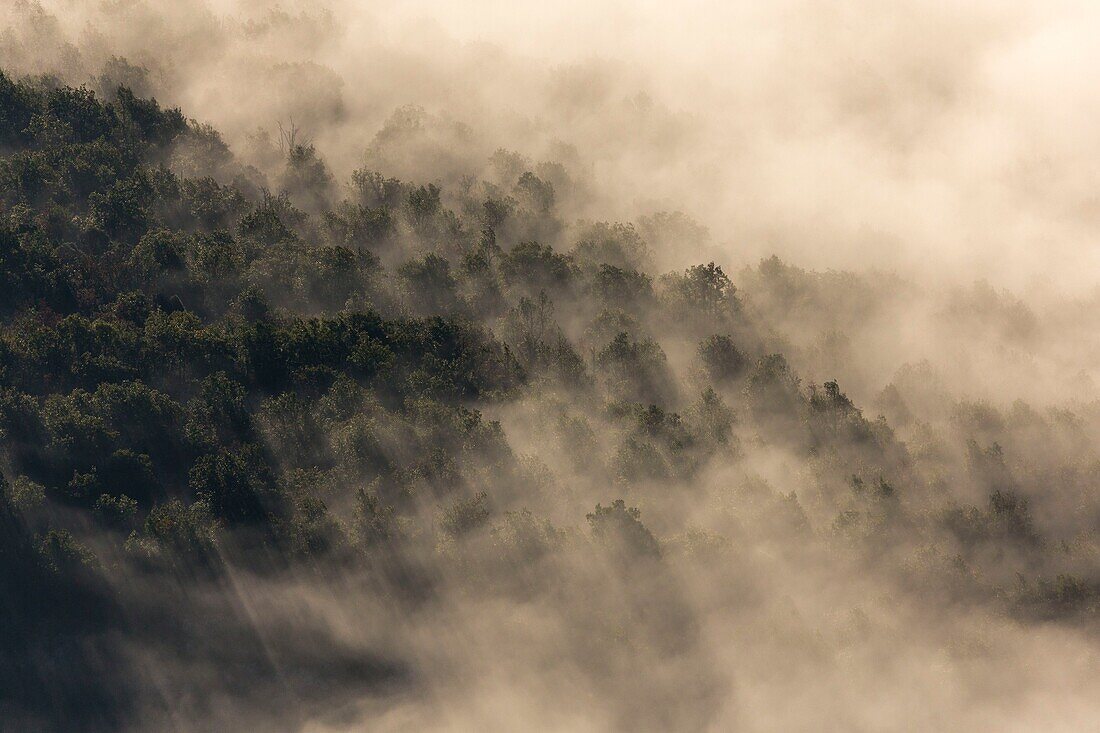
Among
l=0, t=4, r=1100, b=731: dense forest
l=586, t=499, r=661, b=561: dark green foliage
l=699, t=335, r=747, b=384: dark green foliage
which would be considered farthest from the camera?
l=699, t=335, r=747, b=384: dark green foliage

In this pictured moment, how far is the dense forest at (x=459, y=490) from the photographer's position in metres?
64.0

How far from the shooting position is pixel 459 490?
70000 mm

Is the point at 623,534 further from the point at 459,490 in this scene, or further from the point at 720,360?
the point at 720,360

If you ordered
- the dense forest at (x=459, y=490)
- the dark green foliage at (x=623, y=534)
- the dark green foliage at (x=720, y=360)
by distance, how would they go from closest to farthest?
the dense forest at (x=459, y=490)
the dark green foliage at (x=623, y=534)
the dark green foliage at (x=720, y=360)

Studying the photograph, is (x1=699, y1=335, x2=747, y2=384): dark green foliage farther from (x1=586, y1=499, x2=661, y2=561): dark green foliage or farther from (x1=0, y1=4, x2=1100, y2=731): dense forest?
(x1=586, y1=499, x2=661, y2=561): dark green foliage

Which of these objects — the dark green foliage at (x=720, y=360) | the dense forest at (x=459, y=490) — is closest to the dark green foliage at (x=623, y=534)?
the dense forest at (x=459, y=490)

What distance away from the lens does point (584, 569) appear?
6769cm

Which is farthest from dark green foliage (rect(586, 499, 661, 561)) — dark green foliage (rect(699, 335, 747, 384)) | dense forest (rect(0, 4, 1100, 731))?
dark green foliage (rect(699, 335, 747, 384))

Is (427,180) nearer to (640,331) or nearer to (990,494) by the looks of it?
(640,331)

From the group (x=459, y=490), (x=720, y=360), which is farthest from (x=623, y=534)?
(x=720, y=360)

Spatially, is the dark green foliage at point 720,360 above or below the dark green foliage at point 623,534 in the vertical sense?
above

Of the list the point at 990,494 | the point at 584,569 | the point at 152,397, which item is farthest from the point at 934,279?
the point at 152,397

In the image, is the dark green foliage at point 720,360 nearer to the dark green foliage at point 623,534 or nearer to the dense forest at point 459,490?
the dense forest at point 459,490

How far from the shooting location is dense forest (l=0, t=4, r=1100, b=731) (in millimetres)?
64000
